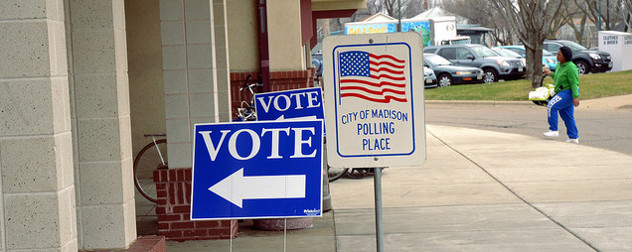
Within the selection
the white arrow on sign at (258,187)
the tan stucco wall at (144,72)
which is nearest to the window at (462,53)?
the tan stucco wall at (144,72)

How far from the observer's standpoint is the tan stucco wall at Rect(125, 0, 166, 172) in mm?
11984

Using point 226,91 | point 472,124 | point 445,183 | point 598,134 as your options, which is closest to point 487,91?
point 472,124

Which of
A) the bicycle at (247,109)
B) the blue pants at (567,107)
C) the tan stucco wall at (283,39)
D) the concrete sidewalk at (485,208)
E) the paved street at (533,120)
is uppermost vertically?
the tan stucco wall at (283,39)

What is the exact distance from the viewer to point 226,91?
8.84 m

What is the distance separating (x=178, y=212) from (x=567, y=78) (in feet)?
28.1

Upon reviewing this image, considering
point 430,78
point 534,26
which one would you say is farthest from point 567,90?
point 430,78

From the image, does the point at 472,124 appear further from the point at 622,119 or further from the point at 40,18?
the point at 40,18

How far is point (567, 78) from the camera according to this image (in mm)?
14445

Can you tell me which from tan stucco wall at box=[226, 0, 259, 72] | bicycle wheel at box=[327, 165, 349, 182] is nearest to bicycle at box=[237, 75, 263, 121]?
tan stucco wall at box=[226, 0, 259, 72]

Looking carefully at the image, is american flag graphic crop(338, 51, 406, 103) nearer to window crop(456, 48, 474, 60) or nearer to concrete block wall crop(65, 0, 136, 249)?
concrete block wall crop(65, 0, 136, 249)

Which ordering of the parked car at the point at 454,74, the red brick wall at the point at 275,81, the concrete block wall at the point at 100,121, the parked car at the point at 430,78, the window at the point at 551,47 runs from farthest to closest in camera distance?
the window at the point at 551,47, the parked car at the point at 454,74, the parked car at the point at 430,78, the red brick wall at the point at 275,81, the concrete block wall at the point at 100,121

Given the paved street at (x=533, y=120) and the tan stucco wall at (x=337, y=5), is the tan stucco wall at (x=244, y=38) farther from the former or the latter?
the tan stucco wall at (x=337, y=5)

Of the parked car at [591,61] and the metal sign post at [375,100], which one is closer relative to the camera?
the metal sign post at [375,100]

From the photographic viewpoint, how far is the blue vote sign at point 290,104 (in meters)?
8.25
